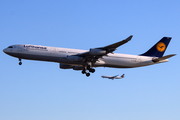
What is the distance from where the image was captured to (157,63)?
51844mm

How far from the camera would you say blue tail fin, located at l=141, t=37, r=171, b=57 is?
2111 inches

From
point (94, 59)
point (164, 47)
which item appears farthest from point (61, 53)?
point (164, 47)

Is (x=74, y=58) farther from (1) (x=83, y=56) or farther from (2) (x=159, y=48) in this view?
(2) (x=159, y=48)

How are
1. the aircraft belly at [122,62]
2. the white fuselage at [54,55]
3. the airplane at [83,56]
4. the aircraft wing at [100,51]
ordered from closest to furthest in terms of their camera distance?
the aircraft wing at [100,51] → the airplane at [83,56] → the white fuselage at [54,55] → the aircraft belly at [122,62]

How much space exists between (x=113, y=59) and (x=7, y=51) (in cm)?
1846

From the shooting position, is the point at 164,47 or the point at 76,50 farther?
the point at 164,47

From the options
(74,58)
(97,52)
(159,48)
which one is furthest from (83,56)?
(159,48)

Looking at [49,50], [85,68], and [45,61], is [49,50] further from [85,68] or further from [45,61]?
[85,68]

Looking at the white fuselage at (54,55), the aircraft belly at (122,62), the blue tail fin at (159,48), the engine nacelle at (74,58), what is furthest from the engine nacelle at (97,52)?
the blue tail fin at (159,48)

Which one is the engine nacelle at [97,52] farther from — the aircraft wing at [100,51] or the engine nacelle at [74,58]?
the engine nacelle at [74,58]

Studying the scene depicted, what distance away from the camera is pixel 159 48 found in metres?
54.6

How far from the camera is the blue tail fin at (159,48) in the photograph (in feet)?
176

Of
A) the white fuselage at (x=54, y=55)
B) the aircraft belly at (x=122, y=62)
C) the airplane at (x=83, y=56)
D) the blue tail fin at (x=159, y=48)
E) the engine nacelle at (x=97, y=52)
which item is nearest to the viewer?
the engine nacelle at (x=97, y=52)

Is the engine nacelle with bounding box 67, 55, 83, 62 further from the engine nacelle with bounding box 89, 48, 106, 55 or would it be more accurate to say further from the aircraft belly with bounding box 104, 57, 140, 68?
the aircraft belly with bounding box 104, 57, 140, 68
